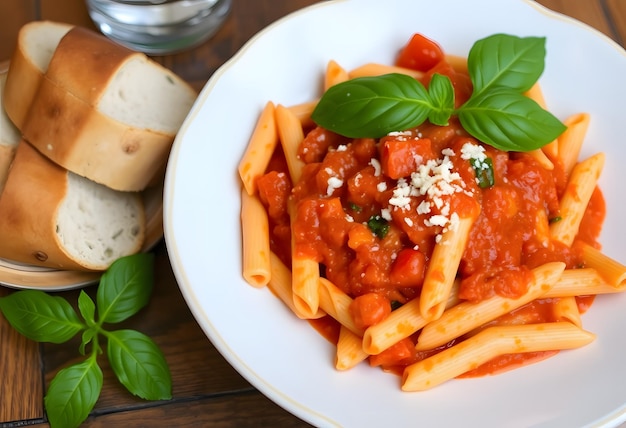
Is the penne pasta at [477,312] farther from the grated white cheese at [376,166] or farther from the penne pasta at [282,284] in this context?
the grated white cheese at [376,166]

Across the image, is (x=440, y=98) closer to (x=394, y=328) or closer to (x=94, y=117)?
(x=394, y=328)

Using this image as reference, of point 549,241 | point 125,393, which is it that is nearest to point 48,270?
point 125,393

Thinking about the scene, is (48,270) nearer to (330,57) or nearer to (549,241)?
(330,57)

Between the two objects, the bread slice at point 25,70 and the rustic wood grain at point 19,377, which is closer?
the rustic wood grain at point 19,377

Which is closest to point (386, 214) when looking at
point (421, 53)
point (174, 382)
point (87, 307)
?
point (421, 53)

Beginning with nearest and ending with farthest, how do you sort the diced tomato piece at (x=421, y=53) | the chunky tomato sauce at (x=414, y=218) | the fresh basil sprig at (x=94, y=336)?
1. the chunky tomato sauce at (x=414, y=218)
2. the fresh basil sprig at (x=94, y=336)
3. the diced tomato piece at (x=421, y=53)

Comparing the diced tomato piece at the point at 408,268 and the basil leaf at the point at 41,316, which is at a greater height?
the diced tomato piece at the point at 408,268

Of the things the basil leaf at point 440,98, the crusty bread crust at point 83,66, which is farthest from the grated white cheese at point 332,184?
the crusty bread crust at point 83,66
